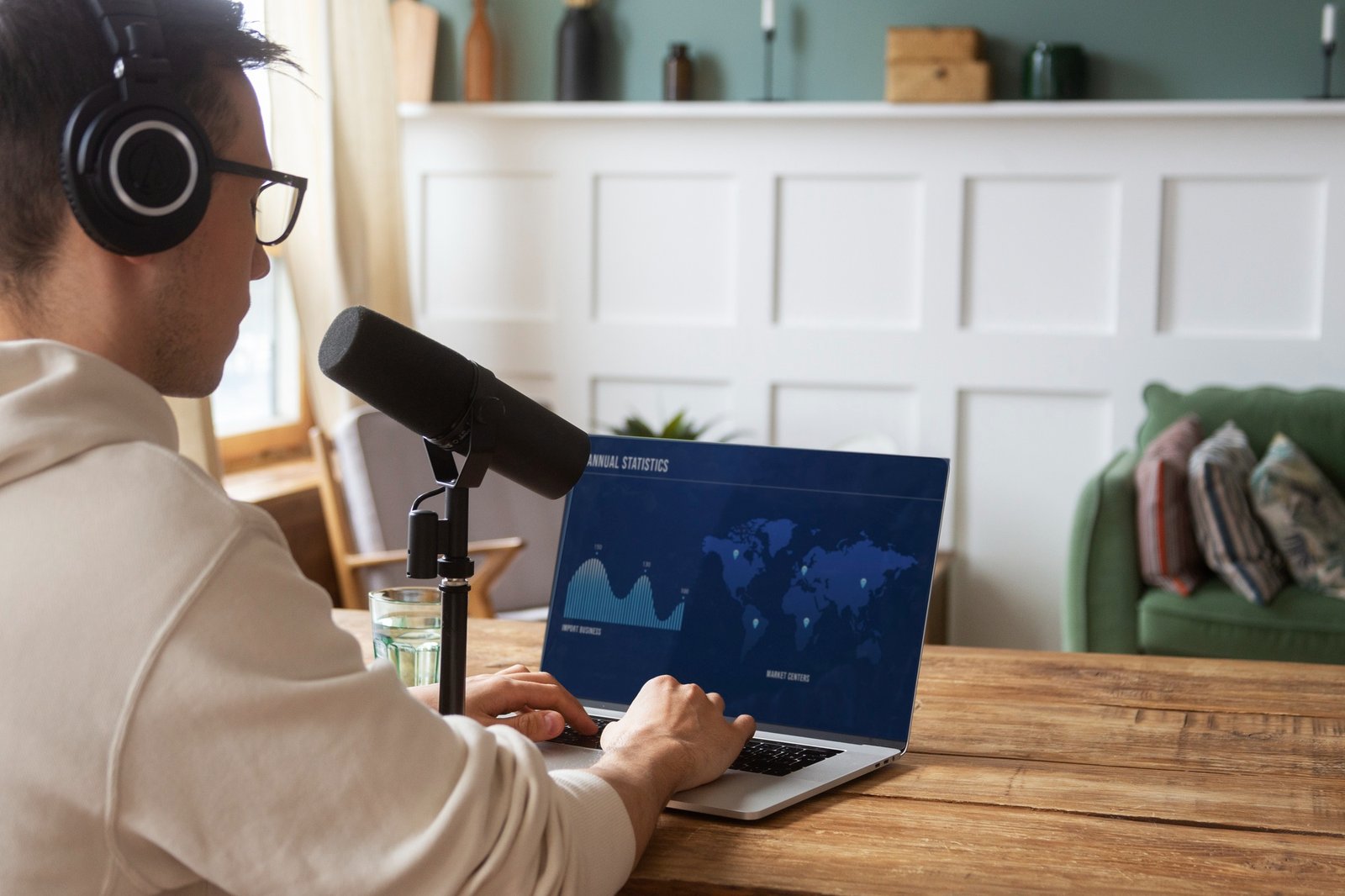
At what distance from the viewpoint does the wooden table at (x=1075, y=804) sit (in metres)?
0.91

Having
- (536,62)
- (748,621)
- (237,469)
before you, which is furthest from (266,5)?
(748,621)

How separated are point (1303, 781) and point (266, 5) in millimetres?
3191

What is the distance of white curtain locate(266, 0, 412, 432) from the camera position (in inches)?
142

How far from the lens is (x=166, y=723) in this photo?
0.68m

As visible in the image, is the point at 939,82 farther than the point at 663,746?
Yes

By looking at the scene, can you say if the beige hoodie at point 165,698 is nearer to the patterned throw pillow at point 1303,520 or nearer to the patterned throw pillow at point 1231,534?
the patterned throw pillow at point 1231,534

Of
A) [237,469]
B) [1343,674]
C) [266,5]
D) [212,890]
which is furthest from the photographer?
[237,469]

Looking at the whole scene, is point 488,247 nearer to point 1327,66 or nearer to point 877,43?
point 877,43

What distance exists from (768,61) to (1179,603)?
1.98 m

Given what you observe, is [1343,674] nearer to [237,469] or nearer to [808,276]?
[808,276]

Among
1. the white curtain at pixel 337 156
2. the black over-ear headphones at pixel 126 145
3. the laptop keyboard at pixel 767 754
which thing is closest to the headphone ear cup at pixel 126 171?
the black over-ear headphones at pixel 126 145

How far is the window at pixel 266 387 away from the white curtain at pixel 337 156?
0.15 m

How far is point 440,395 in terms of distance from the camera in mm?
969

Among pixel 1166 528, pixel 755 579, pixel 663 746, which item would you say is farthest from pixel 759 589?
pixel 1166 528
